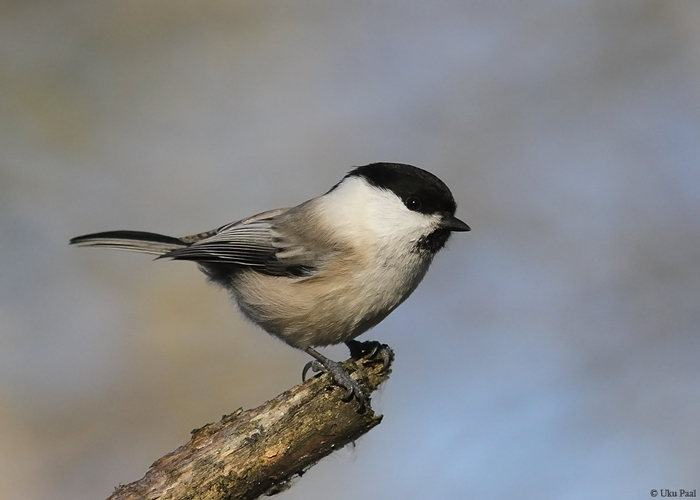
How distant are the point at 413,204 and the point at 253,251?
0.72 metres

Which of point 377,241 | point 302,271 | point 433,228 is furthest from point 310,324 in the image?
point 433,228

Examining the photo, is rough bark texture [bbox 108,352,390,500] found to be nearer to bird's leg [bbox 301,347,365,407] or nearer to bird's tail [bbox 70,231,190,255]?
bird's leg [bbox 301,347,365,407]

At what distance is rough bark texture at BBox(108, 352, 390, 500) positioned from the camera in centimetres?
207

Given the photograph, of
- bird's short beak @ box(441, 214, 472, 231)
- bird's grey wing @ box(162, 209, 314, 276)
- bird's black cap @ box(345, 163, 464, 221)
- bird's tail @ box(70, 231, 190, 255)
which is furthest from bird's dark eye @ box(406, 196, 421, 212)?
bird's tail @ box(70, 231, 190, 255)

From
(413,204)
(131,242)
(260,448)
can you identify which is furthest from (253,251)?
(260,448)

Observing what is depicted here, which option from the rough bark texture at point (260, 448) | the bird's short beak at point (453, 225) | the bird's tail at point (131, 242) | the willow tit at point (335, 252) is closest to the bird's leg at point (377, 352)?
the willow tit at point (335, 252)

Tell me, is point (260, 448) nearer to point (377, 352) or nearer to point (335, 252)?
point (377, 352)

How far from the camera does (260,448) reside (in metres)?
2.13

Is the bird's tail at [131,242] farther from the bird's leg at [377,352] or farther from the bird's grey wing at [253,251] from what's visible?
the bird's leg at [377,352]

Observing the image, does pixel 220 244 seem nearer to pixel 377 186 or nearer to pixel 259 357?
pixel 377 186

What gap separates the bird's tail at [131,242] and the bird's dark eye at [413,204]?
1023mm

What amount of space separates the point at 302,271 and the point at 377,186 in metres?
0.45

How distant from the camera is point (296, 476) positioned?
2.26 m

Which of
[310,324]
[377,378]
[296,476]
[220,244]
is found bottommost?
[296,476]
